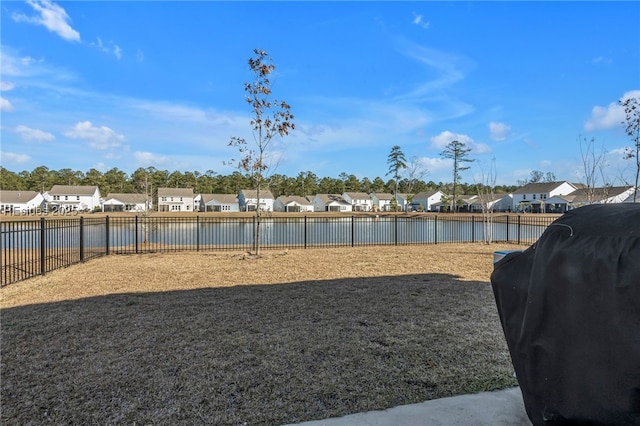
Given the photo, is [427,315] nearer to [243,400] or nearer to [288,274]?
[243,400]

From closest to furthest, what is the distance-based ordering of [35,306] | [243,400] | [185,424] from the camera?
[185,424] → [243,400] → [35,306]

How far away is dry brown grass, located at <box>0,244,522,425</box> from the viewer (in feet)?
8.68

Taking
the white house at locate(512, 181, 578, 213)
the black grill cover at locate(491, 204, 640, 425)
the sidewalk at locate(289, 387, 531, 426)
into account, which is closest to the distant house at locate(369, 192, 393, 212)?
the white house at locate(512, 181, 578, 213)

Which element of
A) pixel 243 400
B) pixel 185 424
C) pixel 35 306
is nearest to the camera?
pixel 185 424

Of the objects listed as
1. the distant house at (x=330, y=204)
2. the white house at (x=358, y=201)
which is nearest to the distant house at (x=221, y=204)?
the distant house at (x=330, y=204)

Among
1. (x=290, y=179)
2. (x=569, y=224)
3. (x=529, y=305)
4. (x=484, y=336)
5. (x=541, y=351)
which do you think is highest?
(x=290, y=179)

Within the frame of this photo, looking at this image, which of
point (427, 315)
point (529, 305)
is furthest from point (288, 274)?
point (529, 305)

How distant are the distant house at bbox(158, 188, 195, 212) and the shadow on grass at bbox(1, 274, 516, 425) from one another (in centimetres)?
6385

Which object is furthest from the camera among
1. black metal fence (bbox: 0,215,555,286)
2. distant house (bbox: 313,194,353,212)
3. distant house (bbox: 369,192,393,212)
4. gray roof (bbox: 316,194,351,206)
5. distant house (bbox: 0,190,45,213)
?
distant house (bbox: 369,192,393,212)

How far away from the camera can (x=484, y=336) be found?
4066 millimetres

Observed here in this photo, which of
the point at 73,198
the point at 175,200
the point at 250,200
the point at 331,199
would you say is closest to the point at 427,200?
the point at 331,199

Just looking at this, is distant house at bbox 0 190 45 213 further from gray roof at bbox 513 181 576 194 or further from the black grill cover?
gray roof at bbox 513 181 576 194

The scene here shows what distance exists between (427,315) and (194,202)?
6865 cm

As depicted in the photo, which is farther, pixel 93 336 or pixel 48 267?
pixel 48 267
